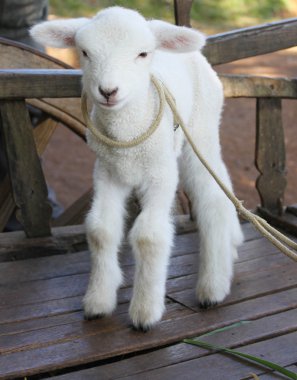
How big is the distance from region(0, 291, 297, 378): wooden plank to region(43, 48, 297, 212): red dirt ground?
11.9ft

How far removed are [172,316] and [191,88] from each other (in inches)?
36.6

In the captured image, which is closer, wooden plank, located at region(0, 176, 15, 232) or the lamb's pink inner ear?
the lamb's pink inner ear

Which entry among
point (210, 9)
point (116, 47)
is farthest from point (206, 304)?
point (210, 9)

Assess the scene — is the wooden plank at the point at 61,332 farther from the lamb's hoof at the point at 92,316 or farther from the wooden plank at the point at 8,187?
the wooden plank at the point at 8,187

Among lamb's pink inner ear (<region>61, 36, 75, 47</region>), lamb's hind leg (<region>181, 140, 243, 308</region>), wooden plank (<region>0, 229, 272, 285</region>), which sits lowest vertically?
wooden plank (<region>0, 229, 272, 285</region>)

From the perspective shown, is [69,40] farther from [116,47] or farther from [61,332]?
[61,332]

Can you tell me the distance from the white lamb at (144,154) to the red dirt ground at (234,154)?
352 cm

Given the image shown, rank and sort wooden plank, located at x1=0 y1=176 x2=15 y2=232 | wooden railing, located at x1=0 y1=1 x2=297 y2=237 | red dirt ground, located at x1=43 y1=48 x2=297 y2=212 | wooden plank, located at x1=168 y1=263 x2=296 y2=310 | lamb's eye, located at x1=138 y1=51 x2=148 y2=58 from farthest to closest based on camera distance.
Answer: red dirt ground, located at x1=43 y1=48 x2=297 y2=212 < wooden plank, located at x1=0 y1=176 x2=15 y2=232 < wooden railing, located at x1=0 y1=1 x2=297 y2=237 < wooden plank, located at x1=168 y1=263 x2=296 y2=310 < lamb's eye, located at x1=138 y1=51 x2=148 y2=58

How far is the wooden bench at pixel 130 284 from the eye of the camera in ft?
7.98

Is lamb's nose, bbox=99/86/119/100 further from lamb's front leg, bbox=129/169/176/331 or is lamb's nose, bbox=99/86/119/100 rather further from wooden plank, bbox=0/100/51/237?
wooden plank, bbox=0/100/51/237

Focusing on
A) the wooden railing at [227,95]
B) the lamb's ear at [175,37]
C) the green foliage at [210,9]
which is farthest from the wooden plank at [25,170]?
the green foliage at [210,9]

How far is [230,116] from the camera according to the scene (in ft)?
30.6

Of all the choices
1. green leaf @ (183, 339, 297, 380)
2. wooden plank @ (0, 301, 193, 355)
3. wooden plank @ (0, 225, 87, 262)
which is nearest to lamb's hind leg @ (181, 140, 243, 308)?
wooden plank @ (0, 301, 193, 355)

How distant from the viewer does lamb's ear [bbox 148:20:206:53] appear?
8.07 feet
